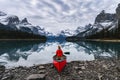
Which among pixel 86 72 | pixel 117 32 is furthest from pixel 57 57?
pixel 117 32

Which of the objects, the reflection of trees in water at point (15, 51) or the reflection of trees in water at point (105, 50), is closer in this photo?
the reflection of trees in water at point (15, 51)

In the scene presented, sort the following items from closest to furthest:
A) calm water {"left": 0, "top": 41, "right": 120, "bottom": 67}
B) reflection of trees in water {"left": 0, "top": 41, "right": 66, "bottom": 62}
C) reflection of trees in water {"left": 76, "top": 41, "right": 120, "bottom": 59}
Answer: calm water {"left": 0, "top": 41, "right": 120, "bottom": 67}
reflection of trees in water {"left": 0, "top": 41, "right": 66, "bottom": 62}
reflection of trees in water {"left": 76, "top": 41, "right": 120, "bottom": 59}

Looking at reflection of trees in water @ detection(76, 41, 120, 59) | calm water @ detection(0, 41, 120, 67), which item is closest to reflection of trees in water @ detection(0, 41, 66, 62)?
calm water @ detection(0, 41, 120, 67)

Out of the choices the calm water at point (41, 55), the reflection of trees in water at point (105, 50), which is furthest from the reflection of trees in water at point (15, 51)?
the reflection of trees in water at point (105, 50)

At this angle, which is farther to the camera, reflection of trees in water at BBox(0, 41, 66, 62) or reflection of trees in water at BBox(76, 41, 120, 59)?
reflection of trees in water at BBox(76, 41, 120, 59)

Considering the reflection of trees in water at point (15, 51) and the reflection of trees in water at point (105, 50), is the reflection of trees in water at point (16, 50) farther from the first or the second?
the reflection of trees in water at point (105, 50)

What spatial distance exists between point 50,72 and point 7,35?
505 ft

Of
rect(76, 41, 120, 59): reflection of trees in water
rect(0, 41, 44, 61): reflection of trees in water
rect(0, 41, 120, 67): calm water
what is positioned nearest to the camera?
rect(0, 41, 120, 67): calm water

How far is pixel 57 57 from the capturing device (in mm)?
25078

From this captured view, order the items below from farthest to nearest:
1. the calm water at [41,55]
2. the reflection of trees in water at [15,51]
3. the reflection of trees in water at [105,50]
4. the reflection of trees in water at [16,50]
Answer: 1. the reflection of trees in water at [105,50]
2. the reflection of trees in water at [16,50]
3. the reflection of trees in water at [15,51]
4. the calm water at [41,55]

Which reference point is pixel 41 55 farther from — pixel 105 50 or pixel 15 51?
pixel 105 50

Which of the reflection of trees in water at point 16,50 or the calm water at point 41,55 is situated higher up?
the reflection of trees in water at point 16,50

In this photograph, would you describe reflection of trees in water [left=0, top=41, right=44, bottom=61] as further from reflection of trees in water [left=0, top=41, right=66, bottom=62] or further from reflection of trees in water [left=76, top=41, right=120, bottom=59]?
reflection of trees in water [left=76, top=41, right=120, bottom=59]

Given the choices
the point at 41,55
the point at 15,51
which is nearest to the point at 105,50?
the point at 41,55
